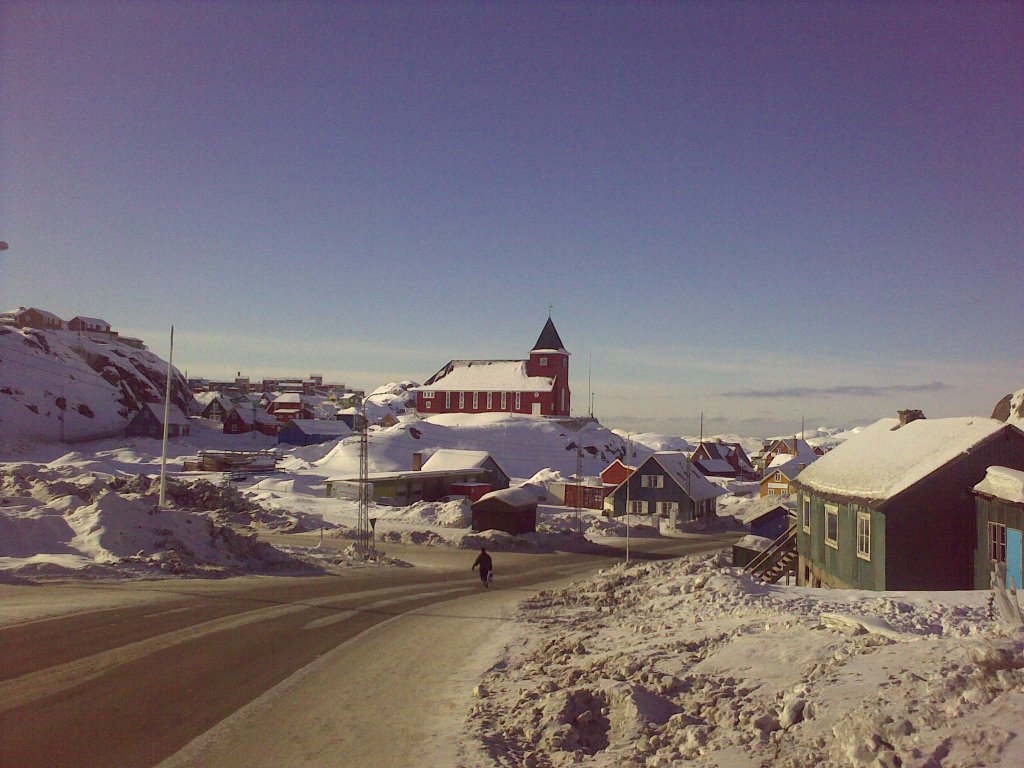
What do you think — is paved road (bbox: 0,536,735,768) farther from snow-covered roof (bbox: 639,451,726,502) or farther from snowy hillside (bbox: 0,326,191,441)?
snowy hillside (bbox: 0,326,191,441)

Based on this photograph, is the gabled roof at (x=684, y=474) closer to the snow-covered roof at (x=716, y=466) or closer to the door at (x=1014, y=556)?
the snow-covered roof at (x=716, y=466)

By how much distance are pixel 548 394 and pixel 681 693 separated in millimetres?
99651

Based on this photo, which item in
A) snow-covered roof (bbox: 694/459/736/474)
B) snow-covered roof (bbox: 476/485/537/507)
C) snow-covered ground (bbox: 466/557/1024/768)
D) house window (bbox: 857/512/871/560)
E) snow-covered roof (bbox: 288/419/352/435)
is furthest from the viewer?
snow-covered roof (bbox: 288/419/352/435)

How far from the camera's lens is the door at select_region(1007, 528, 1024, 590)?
1814 centimetres

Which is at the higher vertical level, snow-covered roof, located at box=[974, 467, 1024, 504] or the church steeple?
the church steeple

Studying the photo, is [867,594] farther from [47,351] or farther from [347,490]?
[47,351]

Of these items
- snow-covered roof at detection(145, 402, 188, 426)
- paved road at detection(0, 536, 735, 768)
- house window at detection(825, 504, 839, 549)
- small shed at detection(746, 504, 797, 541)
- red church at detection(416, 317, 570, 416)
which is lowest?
small shed at detection(746, 504, 797, 541)

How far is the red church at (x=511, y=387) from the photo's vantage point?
363 feet

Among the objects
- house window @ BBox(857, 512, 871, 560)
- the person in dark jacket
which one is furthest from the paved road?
house window @ BBox(857, 512, 871, 560)

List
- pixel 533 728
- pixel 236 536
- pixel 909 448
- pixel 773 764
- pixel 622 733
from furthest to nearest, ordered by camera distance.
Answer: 1. pixel 236 536
2. pixel 909 448
3. pixel 533 728
4. pixel 622 733
5. pixel 773 764

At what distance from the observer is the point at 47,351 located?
110 m

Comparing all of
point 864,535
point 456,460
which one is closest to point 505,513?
point 456,460

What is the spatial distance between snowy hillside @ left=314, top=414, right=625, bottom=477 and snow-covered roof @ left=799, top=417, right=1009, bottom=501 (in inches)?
2416

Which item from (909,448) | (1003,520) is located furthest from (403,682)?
(909,448)
